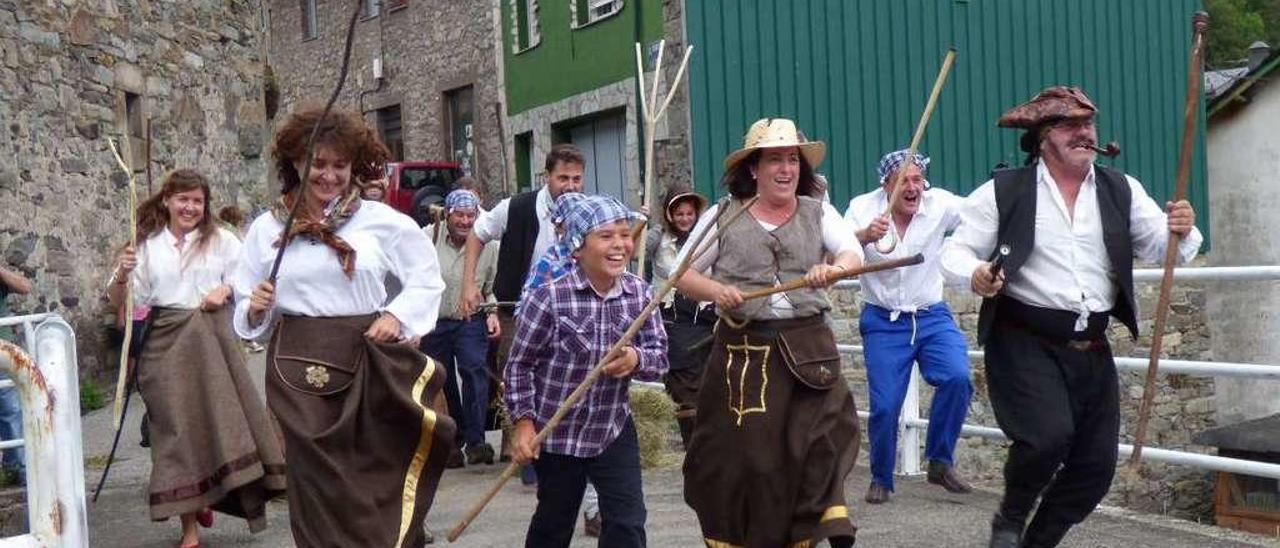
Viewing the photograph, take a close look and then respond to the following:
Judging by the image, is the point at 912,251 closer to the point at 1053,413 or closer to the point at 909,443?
the point at 909,443

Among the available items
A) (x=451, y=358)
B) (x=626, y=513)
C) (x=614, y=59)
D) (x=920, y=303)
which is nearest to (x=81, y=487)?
(x=626, y=513)

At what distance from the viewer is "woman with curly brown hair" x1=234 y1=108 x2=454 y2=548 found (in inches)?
211

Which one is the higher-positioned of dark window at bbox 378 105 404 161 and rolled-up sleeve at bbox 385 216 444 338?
dark window at bbox 378 105 404 161

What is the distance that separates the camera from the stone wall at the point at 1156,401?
46.1 feet

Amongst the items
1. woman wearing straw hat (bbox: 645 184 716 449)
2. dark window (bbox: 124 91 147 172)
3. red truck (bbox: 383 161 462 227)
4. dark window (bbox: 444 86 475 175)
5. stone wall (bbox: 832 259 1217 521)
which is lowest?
stone wall (bbox: 832 259 1217 521)

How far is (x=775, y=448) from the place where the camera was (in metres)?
5.65

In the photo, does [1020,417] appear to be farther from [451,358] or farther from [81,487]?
[451,358]

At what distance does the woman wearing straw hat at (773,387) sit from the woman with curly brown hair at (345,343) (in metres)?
0.93

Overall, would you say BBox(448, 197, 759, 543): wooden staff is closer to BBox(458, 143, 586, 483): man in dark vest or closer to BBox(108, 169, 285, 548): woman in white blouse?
BBox(108, 169, 285, 548): woman in white blouse

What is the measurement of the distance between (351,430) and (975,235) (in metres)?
2.19

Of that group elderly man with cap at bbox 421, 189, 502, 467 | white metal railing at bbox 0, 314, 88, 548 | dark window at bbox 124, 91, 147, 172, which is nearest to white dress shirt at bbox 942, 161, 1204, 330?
white metal railing at bbox 0, 314, 88, 548

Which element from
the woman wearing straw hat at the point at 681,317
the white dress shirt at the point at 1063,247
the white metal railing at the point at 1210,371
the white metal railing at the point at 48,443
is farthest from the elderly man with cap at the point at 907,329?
the white metal railing at the point at 48,443

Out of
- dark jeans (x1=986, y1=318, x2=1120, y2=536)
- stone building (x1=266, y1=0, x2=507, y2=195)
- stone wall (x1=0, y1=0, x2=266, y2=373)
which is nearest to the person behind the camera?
dark jeans (x1=986, y1=318, x2=1120, y2=536)

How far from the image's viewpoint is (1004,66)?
18.1 meters
